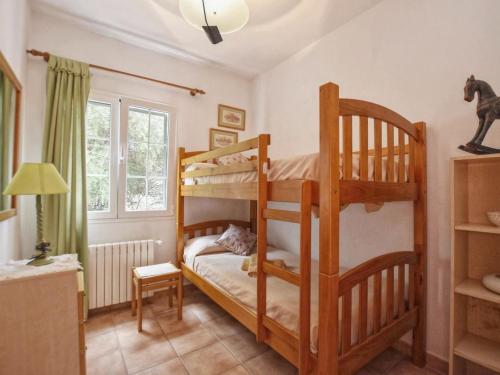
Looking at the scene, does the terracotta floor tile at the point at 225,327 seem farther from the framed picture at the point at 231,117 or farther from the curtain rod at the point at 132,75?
the curtain rod at the point at 132,75

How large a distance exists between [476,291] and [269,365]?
139cm

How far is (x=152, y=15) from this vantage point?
2299mm

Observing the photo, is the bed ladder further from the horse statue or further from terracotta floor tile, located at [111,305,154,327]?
terracotta floor tile, located at [111,305,154,327]

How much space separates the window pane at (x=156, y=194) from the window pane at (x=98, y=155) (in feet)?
1.40

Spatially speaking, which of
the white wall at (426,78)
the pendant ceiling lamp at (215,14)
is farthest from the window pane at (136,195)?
the white wall at (426,78)

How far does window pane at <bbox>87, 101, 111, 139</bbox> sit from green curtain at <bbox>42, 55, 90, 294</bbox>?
213 mm

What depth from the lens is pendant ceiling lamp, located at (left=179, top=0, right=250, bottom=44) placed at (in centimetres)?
156

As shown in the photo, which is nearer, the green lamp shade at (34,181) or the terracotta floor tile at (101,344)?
the green lamp shade at (34,181)

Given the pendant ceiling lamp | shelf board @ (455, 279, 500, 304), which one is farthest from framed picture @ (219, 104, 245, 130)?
shelf board @ (455, 279, 500, 304)

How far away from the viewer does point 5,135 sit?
1.56 metres

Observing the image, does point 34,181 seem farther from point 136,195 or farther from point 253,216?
point 253,216

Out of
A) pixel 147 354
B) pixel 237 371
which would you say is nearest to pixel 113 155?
pixel 147 354

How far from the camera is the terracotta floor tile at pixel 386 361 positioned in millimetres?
1796

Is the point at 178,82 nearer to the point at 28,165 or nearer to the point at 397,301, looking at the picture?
the point at 28,165
